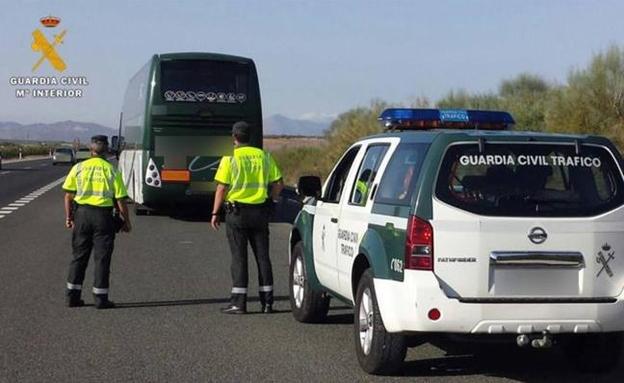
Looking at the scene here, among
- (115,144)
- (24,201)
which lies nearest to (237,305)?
(24,201)

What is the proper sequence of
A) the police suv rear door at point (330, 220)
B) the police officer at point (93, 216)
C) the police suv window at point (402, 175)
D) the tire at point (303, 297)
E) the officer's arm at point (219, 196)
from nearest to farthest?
the police suv window at point (402, 175) < the police suv rear door at point (330, 220) < the tire at point (303, 297) < the officer's arm at point (219, 196) < the police officer at point (93, 216)

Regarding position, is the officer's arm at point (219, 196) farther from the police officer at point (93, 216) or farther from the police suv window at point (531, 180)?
the police suv window at point (531, 180)

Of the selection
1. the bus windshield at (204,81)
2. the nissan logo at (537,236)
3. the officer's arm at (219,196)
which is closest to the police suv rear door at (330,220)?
the officer's arm at (219,196)

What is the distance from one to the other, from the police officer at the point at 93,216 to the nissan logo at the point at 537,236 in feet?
16.8

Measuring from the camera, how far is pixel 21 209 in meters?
26.5

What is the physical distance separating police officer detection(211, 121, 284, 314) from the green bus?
1189cm

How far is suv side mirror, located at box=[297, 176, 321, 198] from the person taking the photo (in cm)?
891

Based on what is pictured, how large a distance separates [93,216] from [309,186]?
264 cm

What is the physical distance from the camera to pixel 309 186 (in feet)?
29.2

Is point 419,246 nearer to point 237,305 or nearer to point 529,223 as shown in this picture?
point 529,223

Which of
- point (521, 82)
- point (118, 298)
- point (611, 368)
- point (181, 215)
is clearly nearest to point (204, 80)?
point (181, 215)

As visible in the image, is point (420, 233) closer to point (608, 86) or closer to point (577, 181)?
point (577, 181)

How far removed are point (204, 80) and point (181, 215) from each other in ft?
13.6

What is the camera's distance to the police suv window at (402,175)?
22.4ft
